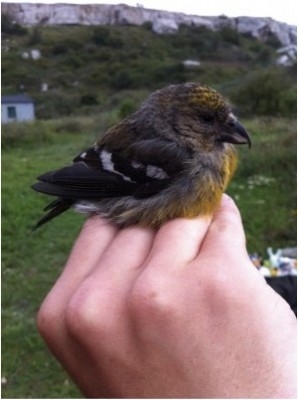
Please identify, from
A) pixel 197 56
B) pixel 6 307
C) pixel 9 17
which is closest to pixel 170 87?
pixel 6 307

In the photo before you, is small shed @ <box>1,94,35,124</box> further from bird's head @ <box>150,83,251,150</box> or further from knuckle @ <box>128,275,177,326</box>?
knuckle @ <box>128,275,177,326</box>

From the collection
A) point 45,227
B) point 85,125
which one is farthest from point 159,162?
point 85,125

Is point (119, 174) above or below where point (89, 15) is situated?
below

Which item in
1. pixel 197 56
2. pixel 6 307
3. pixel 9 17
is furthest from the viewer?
pixel 197 56

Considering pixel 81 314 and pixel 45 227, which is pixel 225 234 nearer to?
pixel 81 314

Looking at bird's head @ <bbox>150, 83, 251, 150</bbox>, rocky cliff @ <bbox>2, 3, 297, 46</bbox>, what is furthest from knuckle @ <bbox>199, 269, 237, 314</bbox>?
rocky cliff @ <bbox>2, 3, 297, 46</bbox>

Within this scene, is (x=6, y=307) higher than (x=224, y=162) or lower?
lower

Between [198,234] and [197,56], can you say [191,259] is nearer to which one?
[198,234]
